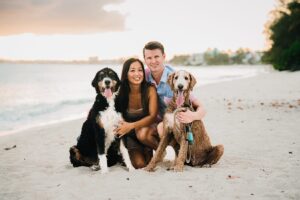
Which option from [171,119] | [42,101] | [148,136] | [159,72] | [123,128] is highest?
[159,72]

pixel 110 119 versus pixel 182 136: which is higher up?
pixel 110 119

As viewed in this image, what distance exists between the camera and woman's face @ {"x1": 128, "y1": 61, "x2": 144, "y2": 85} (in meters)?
5.47

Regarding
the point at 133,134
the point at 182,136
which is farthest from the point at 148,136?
the point at 182,136

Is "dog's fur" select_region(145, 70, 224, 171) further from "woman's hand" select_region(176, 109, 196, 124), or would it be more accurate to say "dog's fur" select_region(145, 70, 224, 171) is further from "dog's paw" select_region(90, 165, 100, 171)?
"dog's paw" select_region(90, 165, 100, 171)

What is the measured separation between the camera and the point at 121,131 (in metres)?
5.24

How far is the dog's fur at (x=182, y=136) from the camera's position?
504cm

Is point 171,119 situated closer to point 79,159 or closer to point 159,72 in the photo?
point 159,72

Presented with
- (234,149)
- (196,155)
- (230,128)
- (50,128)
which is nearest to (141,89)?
(196,155)

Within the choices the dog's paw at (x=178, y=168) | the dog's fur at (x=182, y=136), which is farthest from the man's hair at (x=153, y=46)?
the dog's paw at (x=178, y=168)

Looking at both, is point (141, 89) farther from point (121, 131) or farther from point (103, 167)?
point (103, 167)

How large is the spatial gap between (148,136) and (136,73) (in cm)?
104

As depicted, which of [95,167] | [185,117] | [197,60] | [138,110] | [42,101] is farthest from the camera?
[197,60]

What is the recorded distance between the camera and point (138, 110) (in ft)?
18.7

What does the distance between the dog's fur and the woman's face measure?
55cm
